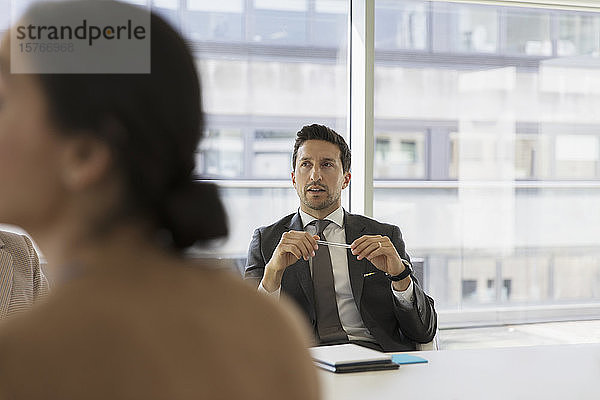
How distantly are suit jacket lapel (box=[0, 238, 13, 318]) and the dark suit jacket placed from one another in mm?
989

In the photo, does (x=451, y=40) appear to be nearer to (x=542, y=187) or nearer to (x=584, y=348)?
(x=542, y=187)

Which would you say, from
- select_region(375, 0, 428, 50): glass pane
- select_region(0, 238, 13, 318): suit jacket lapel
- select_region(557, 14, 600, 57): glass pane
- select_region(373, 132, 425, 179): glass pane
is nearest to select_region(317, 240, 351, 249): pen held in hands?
select_region(0, 238, 13, 318): suit jacket lapel

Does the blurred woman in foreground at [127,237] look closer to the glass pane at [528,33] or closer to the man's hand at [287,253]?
the man's hand at [287,253]

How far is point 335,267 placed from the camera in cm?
299

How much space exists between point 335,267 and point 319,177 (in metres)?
0.36

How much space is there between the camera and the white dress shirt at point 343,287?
2.84 meters

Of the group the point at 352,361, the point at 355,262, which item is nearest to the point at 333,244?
the point at 355,262

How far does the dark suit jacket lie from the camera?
9.20ft

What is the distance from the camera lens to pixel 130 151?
513 mm

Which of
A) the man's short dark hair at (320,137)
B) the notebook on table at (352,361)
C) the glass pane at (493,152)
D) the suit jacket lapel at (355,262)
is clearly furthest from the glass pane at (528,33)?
the notebook on table at (352,361)

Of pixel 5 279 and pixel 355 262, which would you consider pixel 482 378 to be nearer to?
pixel 355 262

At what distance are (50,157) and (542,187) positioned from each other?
16.2ft

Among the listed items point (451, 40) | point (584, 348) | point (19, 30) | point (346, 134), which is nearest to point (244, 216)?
point (346, 134)

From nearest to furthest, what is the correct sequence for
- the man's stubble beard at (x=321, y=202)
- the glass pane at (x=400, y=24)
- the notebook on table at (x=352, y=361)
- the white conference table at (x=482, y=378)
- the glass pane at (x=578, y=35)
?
1. the white conference table at (x=482, y=378)
2. the notebook on table at (x=352, y=361)
3. the man's stubble beard at (x=321, y=202)
4. the glass pane at (x=400, y=24)
5. the glass pane at (x=578, y=35)
